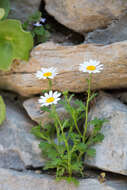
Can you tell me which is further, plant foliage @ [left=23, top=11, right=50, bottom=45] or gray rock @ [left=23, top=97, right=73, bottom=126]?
plant foliage @ [left=23, top=11, right=50, bottom=45]

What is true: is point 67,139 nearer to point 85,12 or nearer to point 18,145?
point 18,145

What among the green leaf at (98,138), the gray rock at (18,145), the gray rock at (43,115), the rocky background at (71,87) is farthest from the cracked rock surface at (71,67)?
the green leaf at (98,138)

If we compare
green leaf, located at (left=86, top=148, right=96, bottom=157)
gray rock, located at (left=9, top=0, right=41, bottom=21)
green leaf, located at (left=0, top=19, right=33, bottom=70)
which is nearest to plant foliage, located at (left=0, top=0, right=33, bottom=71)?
green leaf, located at (left=0, top=19, right=33, bottom=70)

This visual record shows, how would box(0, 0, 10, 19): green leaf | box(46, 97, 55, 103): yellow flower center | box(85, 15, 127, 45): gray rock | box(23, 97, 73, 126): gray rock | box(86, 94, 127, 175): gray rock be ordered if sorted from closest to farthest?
box(46, 97, 55, 103): yellow flower center
box(86, 94, 127, 175): gray rock
box(23, 97, 73, 126): gray rock
box(85, 15, 127, 45): gray rock
box(0, 0, 10, 19): green leaf

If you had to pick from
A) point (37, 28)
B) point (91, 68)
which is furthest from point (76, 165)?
point (37, 28)

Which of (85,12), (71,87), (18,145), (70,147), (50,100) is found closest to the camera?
(50,100)

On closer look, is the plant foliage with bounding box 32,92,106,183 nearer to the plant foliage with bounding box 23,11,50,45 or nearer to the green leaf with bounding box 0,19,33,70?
the green leaf with bounding box 0,19,33,70

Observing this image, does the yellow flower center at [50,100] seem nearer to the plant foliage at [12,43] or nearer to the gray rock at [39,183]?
the gray rock at [39,183]

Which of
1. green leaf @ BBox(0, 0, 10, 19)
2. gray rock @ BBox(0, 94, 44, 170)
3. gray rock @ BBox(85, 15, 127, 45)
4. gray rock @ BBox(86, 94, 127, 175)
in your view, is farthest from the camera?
green leaf @ BBox(0, 0, 10, 19)
